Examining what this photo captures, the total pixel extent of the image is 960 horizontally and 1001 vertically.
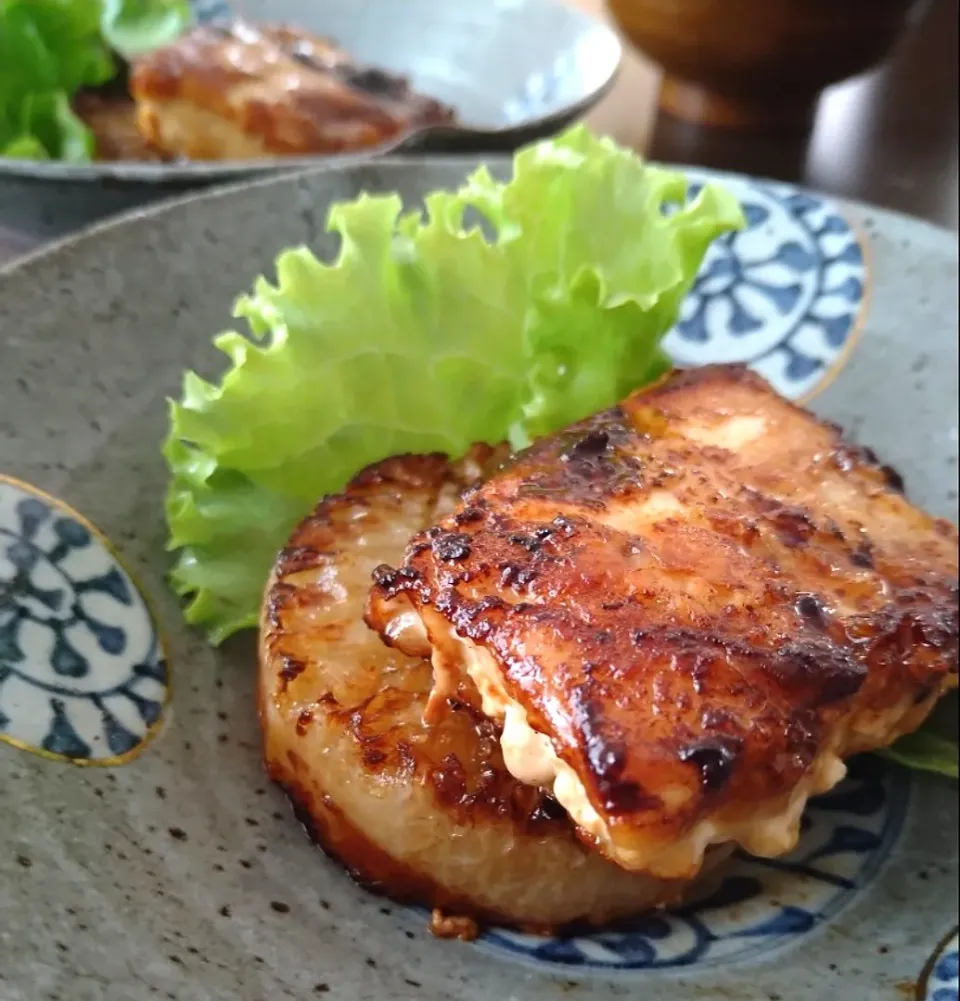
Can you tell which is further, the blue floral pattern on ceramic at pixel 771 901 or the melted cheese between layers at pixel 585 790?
the blue floral pattern on ceramic at pixel 771 901

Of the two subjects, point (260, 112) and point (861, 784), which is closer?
point (861, 784)

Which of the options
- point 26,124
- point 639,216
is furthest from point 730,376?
point 26,124

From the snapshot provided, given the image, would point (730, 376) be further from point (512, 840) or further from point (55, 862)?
point (55, 862)

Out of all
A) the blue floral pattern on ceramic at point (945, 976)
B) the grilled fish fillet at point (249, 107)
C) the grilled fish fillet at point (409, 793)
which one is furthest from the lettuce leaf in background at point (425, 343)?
the grilled fish fillet at point (249, 107)

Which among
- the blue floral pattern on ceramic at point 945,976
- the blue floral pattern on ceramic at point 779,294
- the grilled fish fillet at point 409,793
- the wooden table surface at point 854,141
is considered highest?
the wooden table surface at point 854,141

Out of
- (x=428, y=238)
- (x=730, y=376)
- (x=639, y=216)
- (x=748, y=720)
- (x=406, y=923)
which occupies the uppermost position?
(x=639, y=216)

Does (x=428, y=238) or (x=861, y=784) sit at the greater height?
(x=428, y=238)

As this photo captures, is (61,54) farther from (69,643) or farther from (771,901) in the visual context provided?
(771,901)

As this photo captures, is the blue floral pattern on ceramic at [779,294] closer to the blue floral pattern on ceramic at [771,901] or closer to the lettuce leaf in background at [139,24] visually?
the blue floral pattern on ceramic at [771,901]
